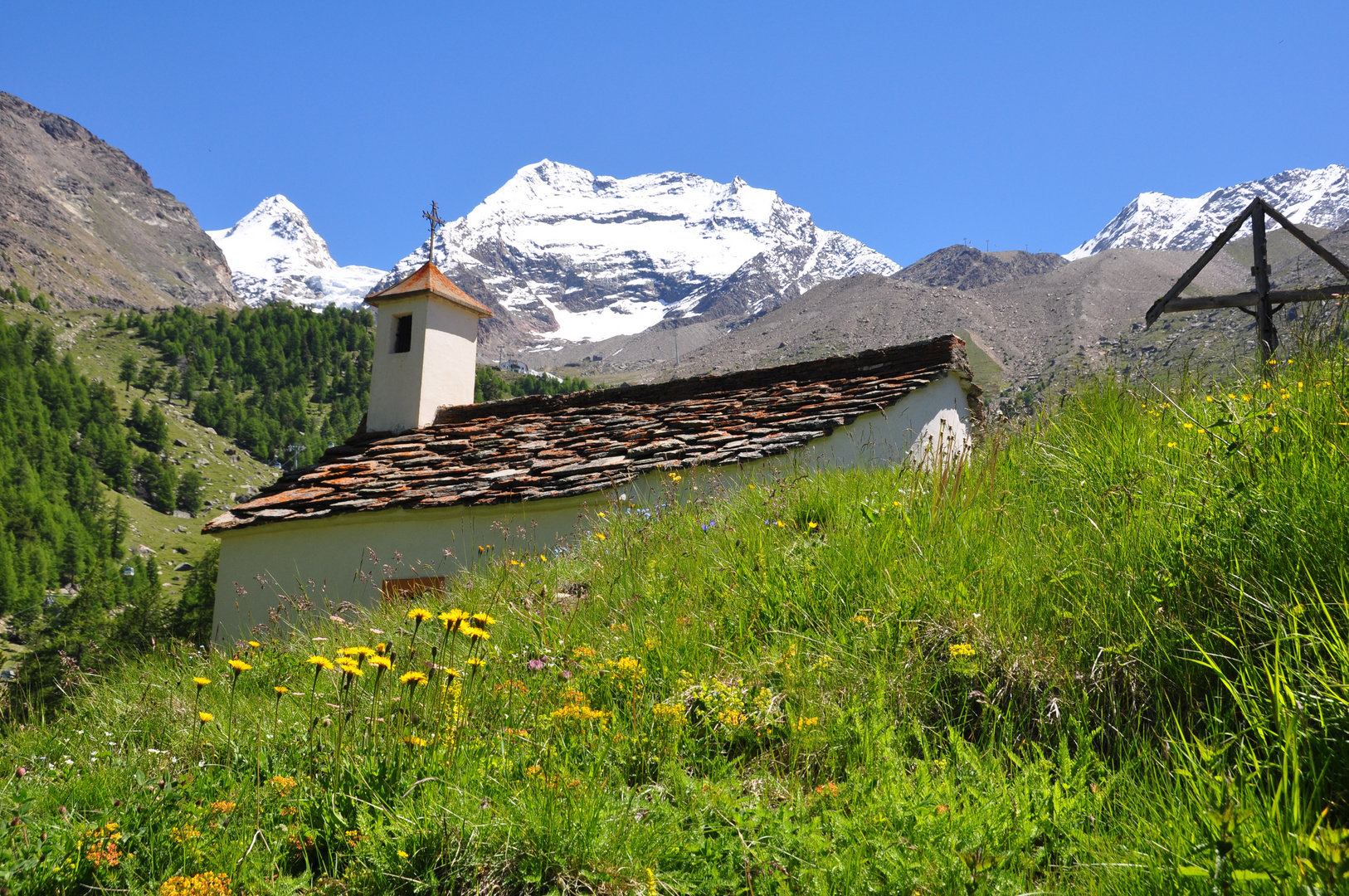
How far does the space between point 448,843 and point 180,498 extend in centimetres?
15341

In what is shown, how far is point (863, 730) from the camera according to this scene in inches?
104

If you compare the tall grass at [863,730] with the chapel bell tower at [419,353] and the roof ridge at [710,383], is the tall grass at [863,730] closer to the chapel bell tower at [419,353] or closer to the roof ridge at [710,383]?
the roof ridge at [710,383]

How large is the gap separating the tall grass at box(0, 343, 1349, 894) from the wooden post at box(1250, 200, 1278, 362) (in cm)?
445

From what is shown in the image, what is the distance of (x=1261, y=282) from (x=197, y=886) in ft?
32.2

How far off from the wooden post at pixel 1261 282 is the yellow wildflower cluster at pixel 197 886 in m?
8.76

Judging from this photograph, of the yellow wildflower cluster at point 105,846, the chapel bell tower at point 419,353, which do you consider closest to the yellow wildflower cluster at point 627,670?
the yellow wildflower cluster at point 105,846

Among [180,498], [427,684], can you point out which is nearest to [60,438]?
[180,498]

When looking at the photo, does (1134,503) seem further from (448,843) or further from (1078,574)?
(448,843)

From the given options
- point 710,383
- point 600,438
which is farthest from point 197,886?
point 710,383

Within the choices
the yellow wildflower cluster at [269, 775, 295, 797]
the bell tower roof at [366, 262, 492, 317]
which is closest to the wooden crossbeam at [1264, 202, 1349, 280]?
the yellow wildflower cluster at [269, 775, 295, 797]

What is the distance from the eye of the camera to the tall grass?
79.7 inches

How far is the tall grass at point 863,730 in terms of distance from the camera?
6.64ft

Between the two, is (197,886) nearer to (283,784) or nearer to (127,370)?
(283,784)

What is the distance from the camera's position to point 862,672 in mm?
2986
